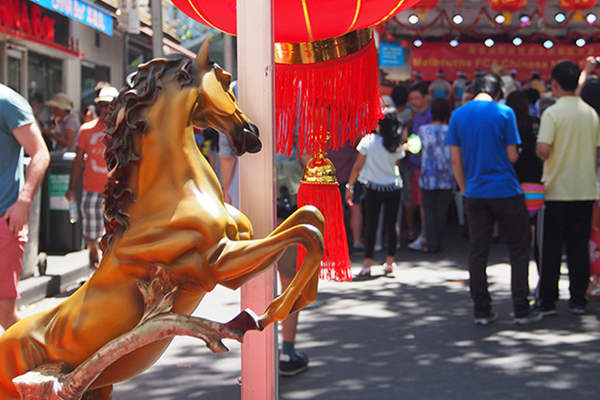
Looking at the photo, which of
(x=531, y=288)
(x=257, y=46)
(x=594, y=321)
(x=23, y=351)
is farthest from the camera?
(x=531, y=288)

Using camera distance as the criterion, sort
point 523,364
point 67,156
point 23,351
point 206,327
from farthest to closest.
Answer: point 67,156, point 523,364, point 23,351, point 206,327

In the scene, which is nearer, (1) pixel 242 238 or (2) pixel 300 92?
(1) pixel 242 238

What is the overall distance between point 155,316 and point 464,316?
4.57 m

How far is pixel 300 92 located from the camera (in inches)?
97.2

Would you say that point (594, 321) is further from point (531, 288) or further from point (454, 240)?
point (454, 240)

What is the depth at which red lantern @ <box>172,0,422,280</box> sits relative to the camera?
2.15 metres

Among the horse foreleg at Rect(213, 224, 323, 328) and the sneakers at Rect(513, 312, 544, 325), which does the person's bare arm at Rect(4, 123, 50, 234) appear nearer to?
the horse foreleg at Rect(213, 224, 323, 328)

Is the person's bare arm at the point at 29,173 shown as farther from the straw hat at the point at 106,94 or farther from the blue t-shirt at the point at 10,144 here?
the straw hat at the point at 106,94

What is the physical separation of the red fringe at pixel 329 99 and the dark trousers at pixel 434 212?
21.4 feet

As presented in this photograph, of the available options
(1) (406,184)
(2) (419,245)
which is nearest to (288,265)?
(2) (419,245)

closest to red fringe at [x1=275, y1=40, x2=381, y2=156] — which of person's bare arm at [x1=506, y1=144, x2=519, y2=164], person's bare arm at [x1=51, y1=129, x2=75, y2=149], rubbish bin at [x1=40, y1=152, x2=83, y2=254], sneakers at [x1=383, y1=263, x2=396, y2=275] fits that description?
person's bare arm at [x1=506, y1=144, x2=519, y2=164]

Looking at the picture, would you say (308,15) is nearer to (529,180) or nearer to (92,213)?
(529,180)

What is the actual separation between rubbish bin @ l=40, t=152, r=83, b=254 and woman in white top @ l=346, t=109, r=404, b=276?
355 cm

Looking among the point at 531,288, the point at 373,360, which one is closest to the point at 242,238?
the point at 373,360
